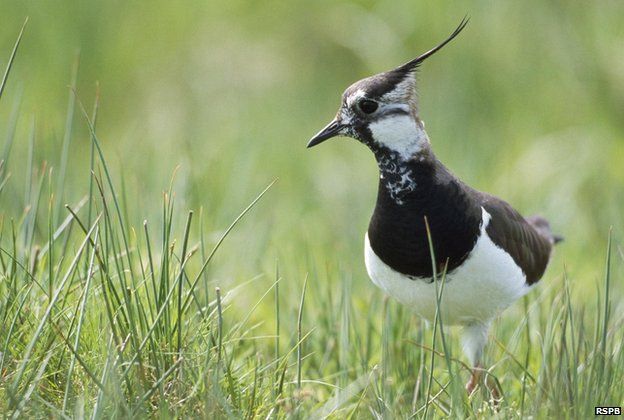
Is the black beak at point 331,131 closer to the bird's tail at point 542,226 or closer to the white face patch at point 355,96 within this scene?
the white face patch at point 355,96

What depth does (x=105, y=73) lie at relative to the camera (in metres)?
8.40

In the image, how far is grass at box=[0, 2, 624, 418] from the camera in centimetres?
330

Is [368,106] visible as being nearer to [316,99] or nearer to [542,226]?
[542,226]

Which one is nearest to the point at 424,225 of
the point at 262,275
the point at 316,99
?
the point at 262,275

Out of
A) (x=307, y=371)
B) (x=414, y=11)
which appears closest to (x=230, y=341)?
(x=307, y=371)

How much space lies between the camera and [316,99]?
8656 mm

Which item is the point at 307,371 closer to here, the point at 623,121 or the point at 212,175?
the point at 212,175

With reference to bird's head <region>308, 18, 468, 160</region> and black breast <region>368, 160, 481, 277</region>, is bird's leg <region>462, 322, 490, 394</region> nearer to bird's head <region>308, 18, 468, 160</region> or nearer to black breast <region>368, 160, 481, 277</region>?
black breast <region>368, 160, 481, 277</region>

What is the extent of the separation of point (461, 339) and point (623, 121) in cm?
326

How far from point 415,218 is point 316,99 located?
4.77m

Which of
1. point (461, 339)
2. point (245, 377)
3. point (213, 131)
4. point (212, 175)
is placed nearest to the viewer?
point (245, 377)

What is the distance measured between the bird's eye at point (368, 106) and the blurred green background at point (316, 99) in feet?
5.61

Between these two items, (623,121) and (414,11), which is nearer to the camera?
(623,121)

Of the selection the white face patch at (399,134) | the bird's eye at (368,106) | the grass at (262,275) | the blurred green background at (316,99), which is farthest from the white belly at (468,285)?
the blurred green background at (316,99)
